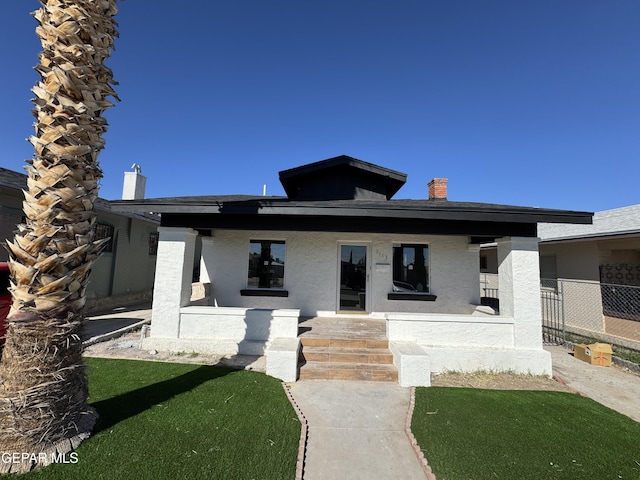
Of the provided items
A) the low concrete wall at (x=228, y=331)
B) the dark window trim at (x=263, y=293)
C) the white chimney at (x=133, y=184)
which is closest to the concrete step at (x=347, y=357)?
the low concrete wall at (x=228, y=331)

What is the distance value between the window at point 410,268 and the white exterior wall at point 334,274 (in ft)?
0.54

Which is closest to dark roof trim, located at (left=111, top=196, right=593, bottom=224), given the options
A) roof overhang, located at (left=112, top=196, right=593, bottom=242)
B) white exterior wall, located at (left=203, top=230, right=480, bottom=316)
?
roof overhang, located at (left=112, top=196, right=593, bottom=242)

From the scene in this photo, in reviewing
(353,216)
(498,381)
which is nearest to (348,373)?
(498,381)

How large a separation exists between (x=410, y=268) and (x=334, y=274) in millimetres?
2363

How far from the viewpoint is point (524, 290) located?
19.8 feet

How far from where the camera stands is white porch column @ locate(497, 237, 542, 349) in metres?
5.97

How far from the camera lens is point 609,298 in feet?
29.8

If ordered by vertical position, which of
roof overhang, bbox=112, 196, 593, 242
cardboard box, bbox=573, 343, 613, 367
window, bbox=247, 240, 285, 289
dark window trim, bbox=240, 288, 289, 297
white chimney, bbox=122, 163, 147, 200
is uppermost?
white chimney, bbox=122, 163, 147, 200

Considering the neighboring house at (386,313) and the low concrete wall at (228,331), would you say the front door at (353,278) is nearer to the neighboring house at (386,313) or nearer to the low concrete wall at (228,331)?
the neighboring house at (386,313)

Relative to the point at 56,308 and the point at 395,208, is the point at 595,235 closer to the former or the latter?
the point at 395,208

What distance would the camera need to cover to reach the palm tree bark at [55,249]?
103 inches

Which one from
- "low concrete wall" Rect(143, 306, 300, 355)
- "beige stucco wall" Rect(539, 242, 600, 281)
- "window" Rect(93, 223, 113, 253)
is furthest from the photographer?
"window" Rect(93, 223, 113, 253)

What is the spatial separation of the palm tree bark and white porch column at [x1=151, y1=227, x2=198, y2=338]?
131 inches

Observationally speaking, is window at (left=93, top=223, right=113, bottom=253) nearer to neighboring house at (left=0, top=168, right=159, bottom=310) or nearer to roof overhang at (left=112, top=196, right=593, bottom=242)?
neighboring house at (left=0, top=168, right=159, bottom=310)
